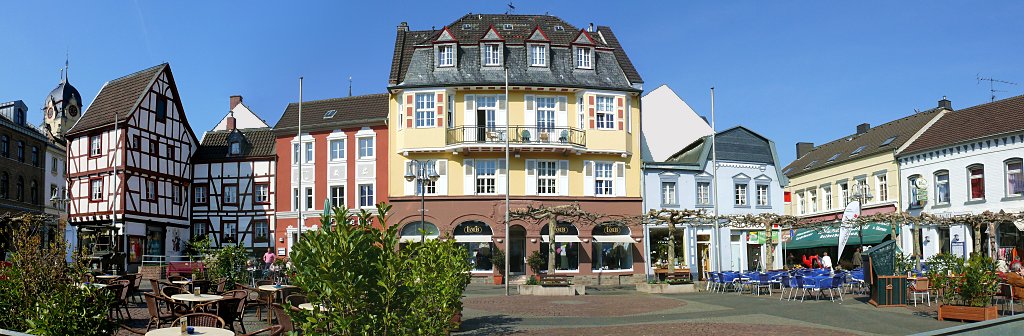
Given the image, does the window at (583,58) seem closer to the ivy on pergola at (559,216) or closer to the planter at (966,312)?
the ivy on pergola at (559,216)

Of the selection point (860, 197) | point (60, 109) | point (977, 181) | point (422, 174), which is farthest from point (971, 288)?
point (60, 109)

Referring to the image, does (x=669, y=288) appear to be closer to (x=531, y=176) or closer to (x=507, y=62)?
(x=531, y=176)

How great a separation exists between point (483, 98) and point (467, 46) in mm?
2796

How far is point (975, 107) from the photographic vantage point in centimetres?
4141

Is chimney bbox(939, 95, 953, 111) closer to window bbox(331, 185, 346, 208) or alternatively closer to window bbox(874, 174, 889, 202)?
window bbox(874, 174, 889, 202)

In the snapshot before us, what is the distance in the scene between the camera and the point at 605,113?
41.0m

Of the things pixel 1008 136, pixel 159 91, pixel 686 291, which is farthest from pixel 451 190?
pixel 1008 136

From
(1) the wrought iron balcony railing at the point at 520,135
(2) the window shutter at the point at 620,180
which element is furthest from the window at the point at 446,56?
(2) the window shutter at the point at 620,180

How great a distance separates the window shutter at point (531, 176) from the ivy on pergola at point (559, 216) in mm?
1043

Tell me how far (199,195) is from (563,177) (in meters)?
23.8

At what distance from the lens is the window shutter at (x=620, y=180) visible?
136 ft

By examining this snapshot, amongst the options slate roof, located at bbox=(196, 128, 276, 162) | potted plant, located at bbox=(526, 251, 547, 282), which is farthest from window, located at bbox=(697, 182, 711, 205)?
slate roof, located at bbox=(196, 128, 276, 162)

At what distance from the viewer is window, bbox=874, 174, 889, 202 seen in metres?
44.3

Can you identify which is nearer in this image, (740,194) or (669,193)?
(669,193)
